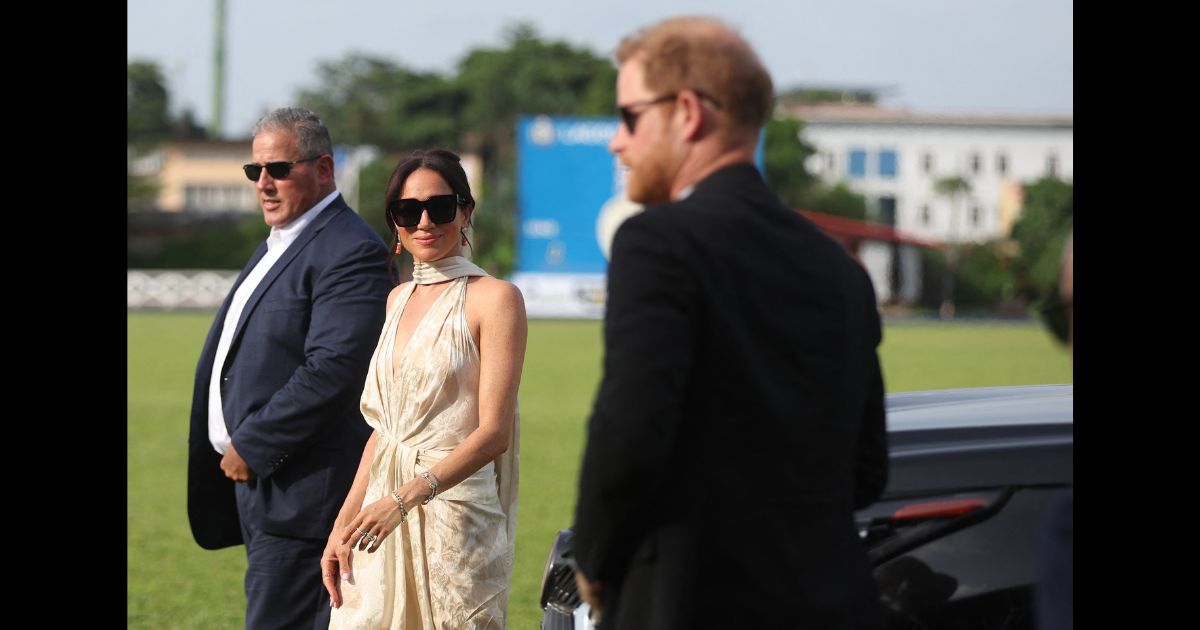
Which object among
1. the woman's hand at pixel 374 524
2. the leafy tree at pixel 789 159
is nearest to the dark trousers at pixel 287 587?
the woman's hand at pixel 374 524

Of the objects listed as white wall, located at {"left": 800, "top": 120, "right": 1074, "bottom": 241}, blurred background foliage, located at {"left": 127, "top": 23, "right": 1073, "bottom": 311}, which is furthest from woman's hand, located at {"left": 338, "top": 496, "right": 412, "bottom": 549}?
white wall, located at {"left": 800, "top": 120, "right": 1074, "bottom": 241}

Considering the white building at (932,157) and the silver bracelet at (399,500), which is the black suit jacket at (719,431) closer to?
the silver bracelet at (399,500)

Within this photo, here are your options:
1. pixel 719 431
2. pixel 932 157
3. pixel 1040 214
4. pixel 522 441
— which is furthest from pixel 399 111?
pixel 719 431

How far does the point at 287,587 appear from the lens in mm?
4246

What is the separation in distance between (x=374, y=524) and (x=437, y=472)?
0.65ft

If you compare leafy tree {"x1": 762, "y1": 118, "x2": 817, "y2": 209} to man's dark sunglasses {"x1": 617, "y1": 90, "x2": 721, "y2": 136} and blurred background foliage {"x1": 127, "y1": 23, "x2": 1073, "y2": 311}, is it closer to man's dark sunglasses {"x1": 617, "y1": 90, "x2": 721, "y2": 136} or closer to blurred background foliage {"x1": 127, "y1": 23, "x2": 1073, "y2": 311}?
blurred background foliage {"x1": 127, "y1": 23, "x2": 1073, "y2": 311}

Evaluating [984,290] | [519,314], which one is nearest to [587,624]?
[519,314]

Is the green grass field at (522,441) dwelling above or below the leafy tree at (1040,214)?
below

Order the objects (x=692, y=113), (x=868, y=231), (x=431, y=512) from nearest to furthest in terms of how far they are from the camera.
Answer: (x=692, y=113), (x=431, y=512), (x=868, y=231)

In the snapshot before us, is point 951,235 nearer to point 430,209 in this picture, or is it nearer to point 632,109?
point 430,209

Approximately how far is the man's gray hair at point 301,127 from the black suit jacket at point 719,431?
7.76 feet

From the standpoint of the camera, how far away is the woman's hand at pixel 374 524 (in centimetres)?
362

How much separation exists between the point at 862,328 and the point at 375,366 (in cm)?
166

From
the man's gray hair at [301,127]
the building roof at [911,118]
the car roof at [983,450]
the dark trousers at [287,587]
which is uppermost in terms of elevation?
the building roof at [911,118]
